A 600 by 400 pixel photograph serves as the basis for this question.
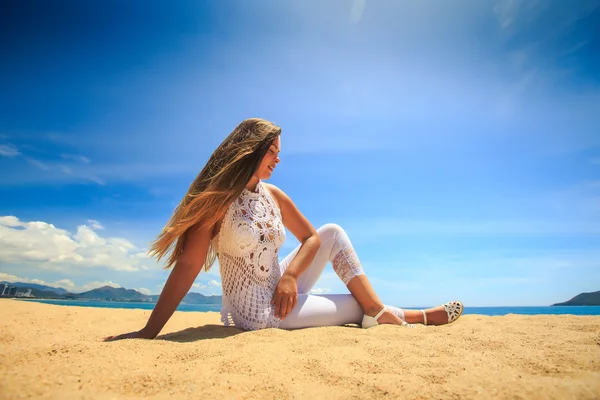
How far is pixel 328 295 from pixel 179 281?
57.2 inches

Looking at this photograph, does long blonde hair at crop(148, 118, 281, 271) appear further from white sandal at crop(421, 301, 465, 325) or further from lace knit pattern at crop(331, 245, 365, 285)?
white sandal at crop(421, 301, 465, 325)

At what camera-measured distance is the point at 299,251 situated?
125 inches

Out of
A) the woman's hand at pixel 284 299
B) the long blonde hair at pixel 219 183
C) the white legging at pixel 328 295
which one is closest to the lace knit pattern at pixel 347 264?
the white legging at pixel 328 295

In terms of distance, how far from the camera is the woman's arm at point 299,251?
111 inches

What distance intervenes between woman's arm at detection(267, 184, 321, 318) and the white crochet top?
0.12 m

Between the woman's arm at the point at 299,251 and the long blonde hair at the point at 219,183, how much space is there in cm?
54

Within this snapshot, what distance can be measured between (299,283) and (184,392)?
2.08 m

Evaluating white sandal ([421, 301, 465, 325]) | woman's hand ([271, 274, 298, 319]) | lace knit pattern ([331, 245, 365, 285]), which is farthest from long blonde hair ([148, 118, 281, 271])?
white sandal ([421, 301, 465, 325])

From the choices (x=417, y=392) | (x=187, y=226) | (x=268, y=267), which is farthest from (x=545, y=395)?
(x=187, y=226)

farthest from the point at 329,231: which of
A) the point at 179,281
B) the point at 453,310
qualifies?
the point at 453,310

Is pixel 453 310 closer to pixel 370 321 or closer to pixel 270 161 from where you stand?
pixel 370 321

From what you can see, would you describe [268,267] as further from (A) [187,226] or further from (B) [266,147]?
(B) [266,147]

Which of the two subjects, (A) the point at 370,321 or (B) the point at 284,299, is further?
(A) the point at 370,321

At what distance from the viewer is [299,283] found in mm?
3314
